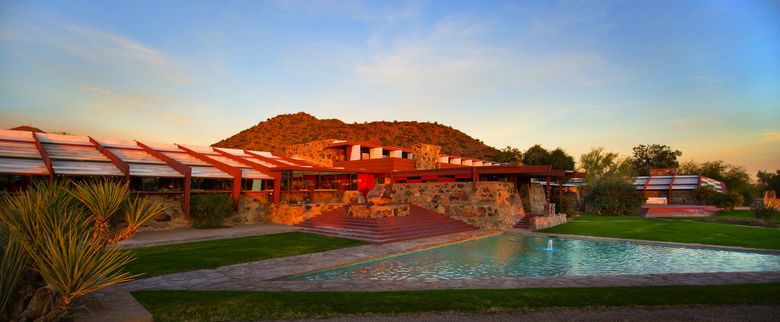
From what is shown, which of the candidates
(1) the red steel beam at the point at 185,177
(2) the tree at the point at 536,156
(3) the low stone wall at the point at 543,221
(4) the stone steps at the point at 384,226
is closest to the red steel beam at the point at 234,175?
(1) the red steel beam at the point at 185,177

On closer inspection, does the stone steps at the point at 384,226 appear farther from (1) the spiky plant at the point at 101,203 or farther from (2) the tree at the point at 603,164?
(2) the tree at the point at 603,164

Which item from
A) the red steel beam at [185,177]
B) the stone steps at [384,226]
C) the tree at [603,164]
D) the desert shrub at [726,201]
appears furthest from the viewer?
the tree at [603,164]

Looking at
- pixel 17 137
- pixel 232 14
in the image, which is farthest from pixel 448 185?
pixel 17 137

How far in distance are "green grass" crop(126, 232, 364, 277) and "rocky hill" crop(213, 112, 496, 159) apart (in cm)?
4822

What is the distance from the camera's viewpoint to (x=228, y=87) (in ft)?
95.5

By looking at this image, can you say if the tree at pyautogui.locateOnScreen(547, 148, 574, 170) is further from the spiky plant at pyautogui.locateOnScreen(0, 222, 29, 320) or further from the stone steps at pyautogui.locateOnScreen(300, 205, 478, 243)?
the spiky plant at pyautogui.locateOnScreen(0, 222, 29, 320)

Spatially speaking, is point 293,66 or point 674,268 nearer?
point 674,268

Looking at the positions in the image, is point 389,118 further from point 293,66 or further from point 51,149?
point 51,149

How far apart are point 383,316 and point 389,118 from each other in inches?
3074

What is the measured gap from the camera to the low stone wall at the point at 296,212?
72.7 ft

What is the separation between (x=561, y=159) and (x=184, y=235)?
4886 cm

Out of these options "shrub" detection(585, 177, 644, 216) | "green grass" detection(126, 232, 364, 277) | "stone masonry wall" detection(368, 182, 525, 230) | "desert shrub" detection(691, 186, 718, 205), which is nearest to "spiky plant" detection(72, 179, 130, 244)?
"green grass" detection(126, 232, 364, 277)

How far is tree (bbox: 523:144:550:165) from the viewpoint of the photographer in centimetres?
5191

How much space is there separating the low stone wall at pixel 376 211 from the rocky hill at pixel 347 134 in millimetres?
45559
